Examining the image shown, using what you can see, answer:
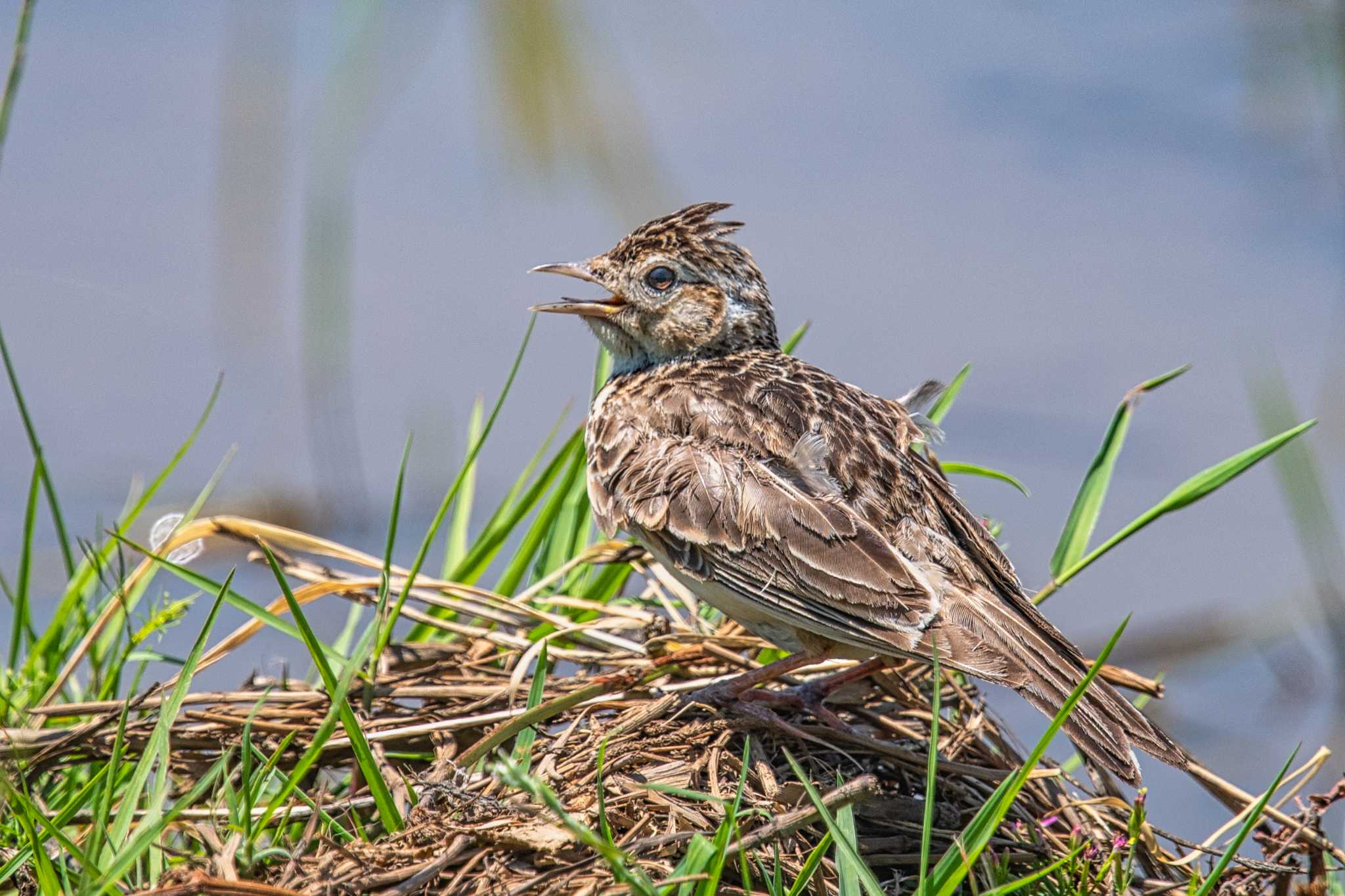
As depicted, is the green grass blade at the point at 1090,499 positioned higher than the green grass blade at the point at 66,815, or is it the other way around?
the green grass blade at the point at 1090,499

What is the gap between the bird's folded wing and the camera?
372 cm

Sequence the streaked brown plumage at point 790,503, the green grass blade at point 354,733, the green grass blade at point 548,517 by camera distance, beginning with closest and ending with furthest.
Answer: the green grass blade at point 354,733, the streaked brown plumage at point 790,503, the green grass blade at point 548,517

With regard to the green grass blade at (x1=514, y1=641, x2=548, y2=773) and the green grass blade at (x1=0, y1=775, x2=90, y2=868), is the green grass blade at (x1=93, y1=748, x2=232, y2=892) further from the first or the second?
the green grass blade at (x1=514, y1=641, x2=548, y2=773)

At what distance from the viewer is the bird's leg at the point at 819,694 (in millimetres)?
3980

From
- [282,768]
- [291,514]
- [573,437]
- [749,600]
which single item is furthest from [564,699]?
[291,514]

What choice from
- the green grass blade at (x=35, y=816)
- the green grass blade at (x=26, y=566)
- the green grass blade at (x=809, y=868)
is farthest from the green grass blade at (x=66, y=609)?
the green grass blade at (x=809, y=868)

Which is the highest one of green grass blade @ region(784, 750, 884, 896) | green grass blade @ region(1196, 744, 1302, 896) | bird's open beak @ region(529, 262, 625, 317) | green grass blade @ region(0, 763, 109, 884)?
bird's open beak @ region(529, 262, 625, 317)

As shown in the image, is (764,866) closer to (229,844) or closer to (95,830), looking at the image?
(229,844)

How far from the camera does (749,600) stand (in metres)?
3.92

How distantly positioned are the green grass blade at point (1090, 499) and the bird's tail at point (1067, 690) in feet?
3.29

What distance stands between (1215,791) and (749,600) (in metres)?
1.45

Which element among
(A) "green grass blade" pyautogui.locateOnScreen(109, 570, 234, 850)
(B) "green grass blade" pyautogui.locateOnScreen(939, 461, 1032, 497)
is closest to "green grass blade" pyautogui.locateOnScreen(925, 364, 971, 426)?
(B) "green grass blade" pyautogui.locateOnScreen(939, 461, 1032, 497)

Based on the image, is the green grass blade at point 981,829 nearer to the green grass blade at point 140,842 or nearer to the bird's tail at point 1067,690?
the bird's tail at point 1067,690

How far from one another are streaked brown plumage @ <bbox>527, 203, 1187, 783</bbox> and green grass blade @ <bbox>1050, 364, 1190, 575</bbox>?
21.4 inches
